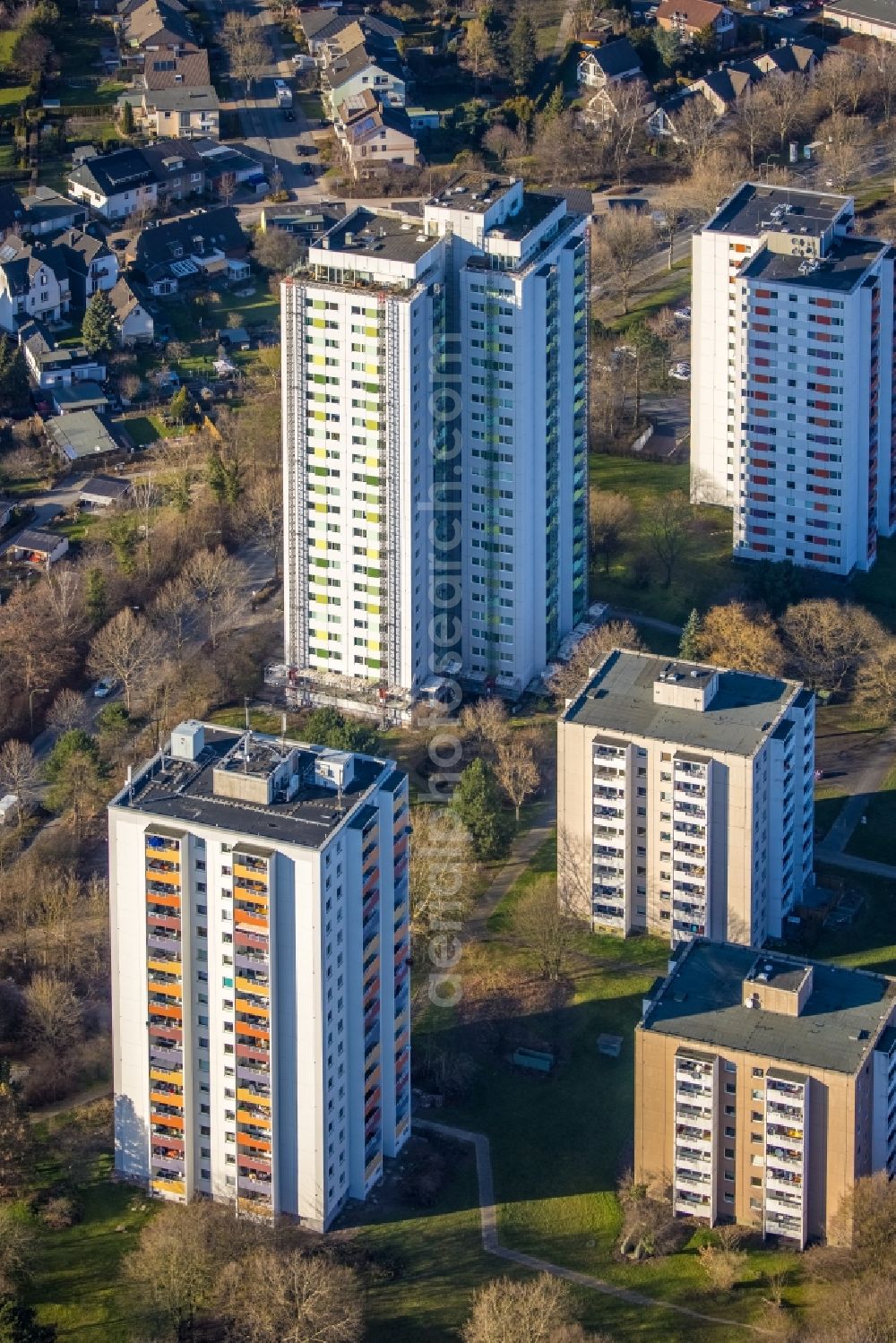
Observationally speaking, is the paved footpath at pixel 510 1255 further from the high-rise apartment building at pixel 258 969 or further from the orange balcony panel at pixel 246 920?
the orange balcony panel at pixel 246 920

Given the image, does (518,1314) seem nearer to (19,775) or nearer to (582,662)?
(19,775)

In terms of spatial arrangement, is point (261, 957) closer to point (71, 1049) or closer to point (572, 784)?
point (71, 1049)

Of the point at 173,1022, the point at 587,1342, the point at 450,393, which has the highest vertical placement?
the point at 450,393

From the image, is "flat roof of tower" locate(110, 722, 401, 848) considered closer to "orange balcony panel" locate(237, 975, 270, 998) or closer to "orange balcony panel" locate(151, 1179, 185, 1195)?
"orange balcony panel" locate(237, 975, 270, 998)

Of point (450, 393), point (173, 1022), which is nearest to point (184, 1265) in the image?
point (173, 1022)

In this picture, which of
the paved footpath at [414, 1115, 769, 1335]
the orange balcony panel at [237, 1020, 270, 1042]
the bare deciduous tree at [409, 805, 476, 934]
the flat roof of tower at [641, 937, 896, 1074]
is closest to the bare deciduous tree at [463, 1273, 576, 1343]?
the paved footpath at [414, 1115, 769, 1335]

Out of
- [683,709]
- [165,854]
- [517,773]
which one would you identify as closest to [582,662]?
[517,773]

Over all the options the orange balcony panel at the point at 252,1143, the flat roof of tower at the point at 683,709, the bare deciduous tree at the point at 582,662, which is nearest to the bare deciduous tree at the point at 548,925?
the flat roof of tower at the point at 683,709
